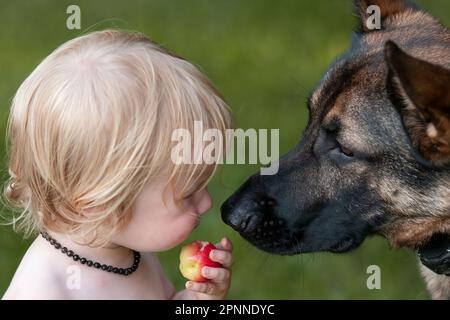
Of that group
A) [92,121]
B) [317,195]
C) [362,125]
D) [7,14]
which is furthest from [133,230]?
[7,14]

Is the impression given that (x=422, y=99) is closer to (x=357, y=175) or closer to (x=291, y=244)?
(x=357, y=175)

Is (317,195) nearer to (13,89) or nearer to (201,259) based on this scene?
(201,259)

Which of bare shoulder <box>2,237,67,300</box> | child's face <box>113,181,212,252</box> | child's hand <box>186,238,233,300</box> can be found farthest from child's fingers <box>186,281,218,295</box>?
bare shoulder <box>2,237,67,300</box>

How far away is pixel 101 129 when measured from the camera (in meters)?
3.68

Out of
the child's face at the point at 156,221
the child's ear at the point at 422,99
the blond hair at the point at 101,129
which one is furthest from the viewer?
the child's face at the point at 156,221

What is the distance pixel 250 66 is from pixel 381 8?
13.8 feet

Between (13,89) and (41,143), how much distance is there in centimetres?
441

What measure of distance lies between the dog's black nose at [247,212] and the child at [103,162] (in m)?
0.12

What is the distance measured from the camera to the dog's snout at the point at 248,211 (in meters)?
4.09

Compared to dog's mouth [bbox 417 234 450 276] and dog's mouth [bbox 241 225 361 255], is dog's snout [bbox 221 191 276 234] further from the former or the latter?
dog's mouth [bbox 417 234 450 276]

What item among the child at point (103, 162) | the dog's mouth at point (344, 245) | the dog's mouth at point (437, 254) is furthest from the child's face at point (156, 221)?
the dog's mouth at point (437, 254)

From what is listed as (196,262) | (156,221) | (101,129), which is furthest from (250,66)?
(101,129)

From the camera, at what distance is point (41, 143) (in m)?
3.76

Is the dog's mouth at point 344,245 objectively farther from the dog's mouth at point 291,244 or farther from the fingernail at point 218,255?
the fingernail at point 218,255
